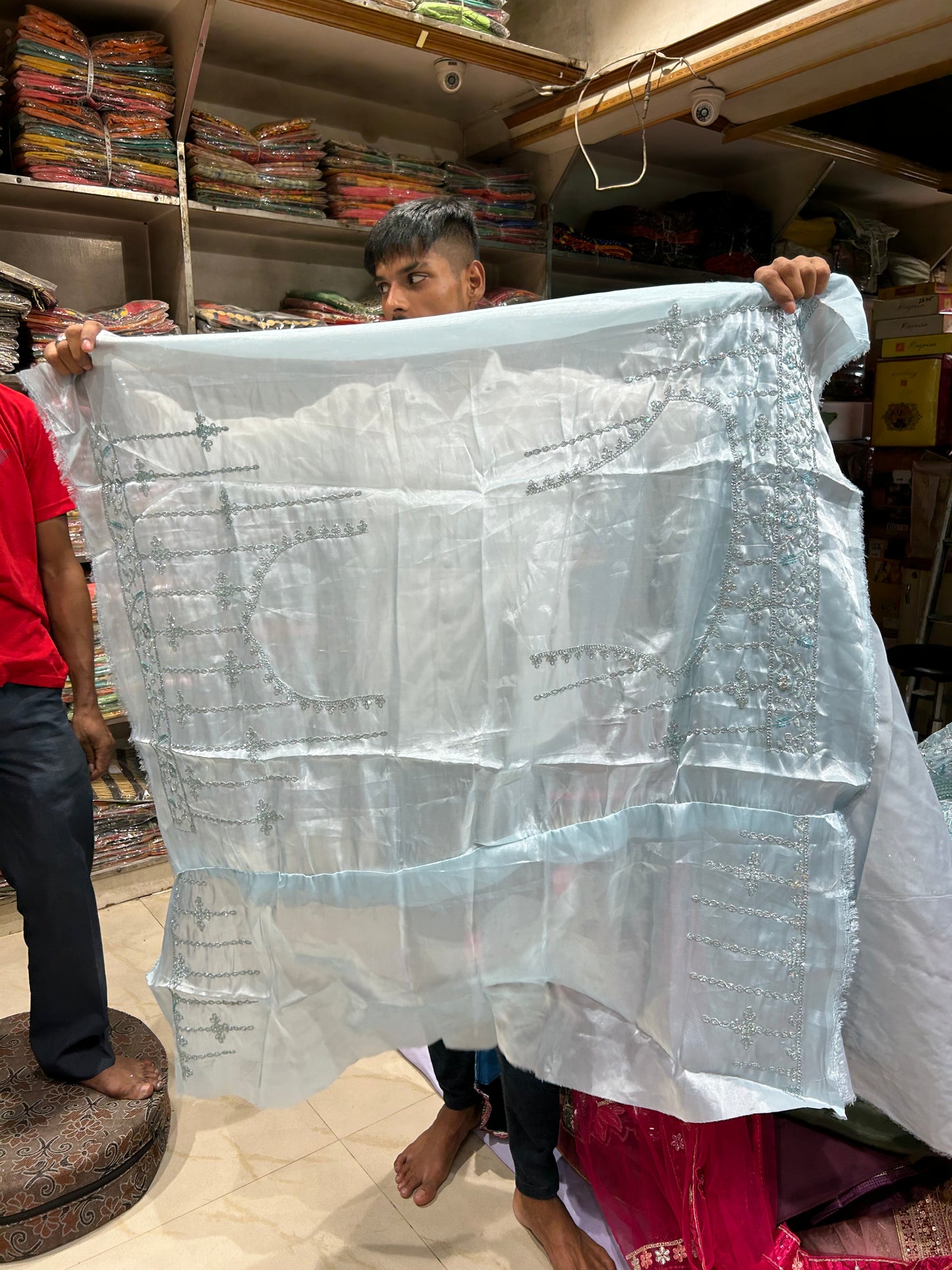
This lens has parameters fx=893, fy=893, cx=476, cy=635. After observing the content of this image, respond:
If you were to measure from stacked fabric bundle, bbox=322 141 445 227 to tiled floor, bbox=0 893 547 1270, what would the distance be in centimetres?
248

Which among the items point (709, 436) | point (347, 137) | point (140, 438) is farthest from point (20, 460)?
point (347, 137)

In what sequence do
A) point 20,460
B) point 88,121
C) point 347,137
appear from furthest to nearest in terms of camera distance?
point 347,137 < point 88,121 < point 20,460

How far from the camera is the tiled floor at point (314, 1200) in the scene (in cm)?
144

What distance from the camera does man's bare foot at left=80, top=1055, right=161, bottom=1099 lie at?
1.66m

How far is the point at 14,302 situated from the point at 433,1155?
2.21m

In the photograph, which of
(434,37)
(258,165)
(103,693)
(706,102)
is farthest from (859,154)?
(103,693)

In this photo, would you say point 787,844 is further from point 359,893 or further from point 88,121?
point 88,121

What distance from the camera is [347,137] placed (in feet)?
10.1

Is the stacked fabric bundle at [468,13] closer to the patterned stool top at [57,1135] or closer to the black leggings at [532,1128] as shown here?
the black leggings at [532,1128]

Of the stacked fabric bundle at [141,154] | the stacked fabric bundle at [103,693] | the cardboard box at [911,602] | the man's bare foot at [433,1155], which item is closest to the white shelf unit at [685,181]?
the stacked fabric bundle at [141,154]

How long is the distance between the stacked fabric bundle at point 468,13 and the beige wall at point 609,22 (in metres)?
0.27

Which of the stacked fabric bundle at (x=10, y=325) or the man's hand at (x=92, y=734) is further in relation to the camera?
the stacked fabric bundle at (x=10, y=325)

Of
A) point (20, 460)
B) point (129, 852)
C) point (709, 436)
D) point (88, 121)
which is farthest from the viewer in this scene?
point (129, 852)

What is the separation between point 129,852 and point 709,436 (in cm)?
234
